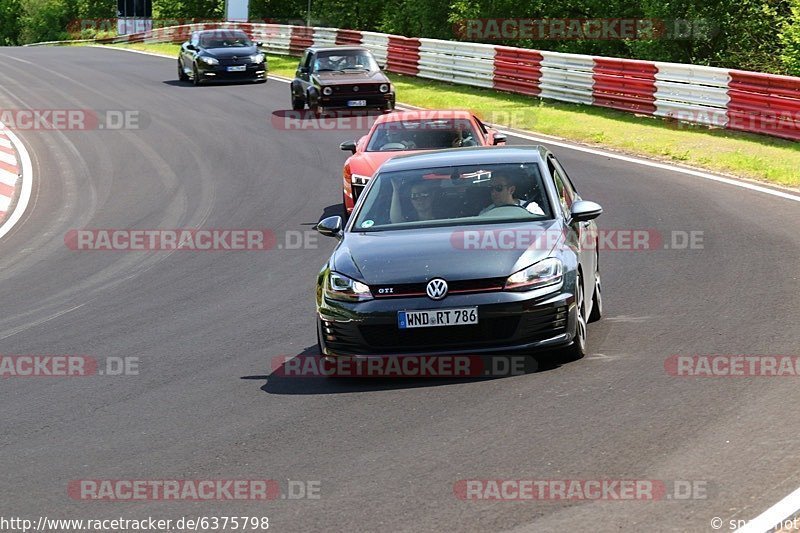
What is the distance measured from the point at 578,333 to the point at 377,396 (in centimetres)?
158

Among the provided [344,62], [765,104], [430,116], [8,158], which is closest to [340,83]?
[344,62]

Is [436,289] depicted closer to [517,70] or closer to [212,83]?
[517,70]

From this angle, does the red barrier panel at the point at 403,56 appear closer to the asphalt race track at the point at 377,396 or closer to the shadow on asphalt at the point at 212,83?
the shadow on asphalt at the point at 212,83

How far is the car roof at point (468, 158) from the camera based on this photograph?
10422 mm

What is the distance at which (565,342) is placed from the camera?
9.00 m

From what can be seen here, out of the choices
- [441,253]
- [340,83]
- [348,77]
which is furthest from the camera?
[348,77]

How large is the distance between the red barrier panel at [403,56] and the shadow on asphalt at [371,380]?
91.7 ft

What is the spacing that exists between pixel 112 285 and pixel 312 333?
12.8ft

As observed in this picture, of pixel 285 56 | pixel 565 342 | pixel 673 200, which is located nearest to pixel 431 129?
pixel 673 200

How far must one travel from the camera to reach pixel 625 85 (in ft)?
89.6

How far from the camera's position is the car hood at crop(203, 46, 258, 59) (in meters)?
37.1

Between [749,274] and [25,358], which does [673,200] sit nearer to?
[749,274]

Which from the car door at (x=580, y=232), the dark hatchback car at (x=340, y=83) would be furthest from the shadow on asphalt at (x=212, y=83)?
the car door at (x=580, y=232)

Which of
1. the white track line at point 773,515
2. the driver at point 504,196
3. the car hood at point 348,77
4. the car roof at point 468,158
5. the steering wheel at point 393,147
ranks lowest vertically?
the white track line at point 773,515
